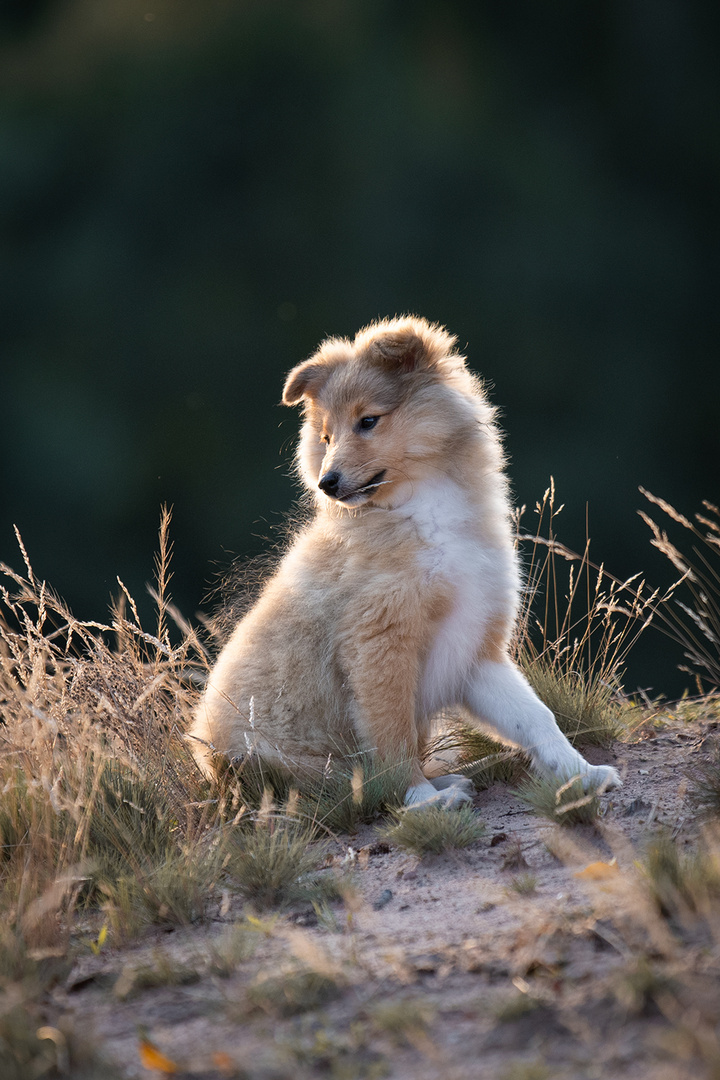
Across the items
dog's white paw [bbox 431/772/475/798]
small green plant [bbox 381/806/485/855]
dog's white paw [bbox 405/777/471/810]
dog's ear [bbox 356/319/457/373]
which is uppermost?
dog's ear [bbox 356/319/457/373]

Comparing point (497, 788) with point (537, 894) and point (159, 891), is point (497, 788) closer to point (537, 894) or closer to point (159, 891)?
point (537, 894)

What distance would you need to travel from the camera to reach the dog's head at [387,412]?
3641 mm

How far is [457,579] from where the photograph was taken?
350cm

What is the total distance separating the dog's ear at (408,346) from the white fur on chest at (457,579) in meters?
0.56

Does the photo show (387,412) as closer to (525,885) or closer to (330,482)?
(330,482)

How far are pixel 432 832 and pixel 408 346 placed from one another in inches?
75.6

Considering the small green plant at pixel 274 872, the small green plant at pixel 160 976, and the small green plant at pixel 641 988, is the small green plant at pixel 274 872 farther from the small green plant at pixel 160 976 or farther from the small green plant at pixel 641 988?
the small green plant at pixel 641 988

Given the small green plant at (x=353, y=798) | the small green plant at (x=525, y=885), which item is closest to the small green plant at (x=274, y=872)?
the small green plant at (x=353, y=798)

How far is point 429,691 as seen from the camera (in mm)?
3631

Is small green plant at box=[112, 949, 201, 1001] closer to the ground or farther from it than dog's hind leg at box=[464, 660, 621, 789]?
farther from it

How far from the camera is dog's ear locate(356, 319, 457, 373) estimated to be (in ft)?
12.4

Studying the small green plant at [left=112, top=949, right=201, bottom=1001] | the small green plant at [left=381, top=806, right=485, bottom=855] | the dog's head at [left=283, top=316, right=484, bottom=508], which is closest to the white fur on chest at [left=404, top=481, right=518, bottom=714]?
the dog's head at [left=283, top=316, right=484, bottom=508]

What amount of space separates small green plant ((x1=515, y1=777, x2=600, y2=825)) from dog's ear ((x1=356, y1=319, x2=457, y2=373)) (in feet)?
5.73

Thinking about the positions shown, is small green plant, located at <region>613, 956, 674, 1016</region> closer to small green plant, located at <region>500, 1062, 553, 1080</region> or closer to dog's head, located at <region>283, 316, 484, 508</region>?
small green plant, located at <region>500, 1062, 553, 1080</region>
